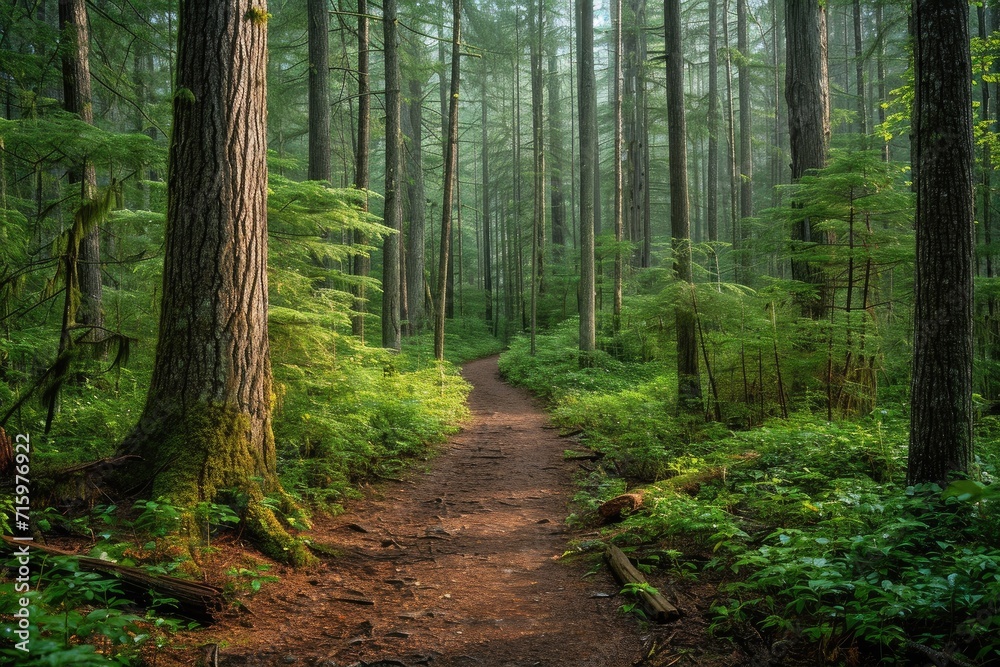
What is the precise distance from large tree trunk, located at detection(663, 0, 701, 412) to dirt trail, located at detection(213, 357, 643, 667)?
135 inches

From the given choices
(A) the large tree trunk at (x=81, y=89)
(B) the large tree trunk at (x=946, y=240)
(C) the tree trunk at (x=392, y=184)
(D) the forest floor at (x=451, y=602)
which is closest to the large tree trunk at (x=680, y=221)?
(D) the forest floor at (x=451, y=602)

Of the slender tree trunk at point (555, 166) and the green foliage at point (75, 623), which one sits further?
the slender tree trunk at point (555, 166)

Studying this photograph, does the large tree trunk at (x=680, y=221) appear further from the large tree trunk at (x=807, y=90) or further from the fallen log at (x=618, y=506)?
the fallen log at (x=618, y=506)

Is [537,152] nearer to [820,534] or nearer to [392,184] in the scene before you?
[392,184]

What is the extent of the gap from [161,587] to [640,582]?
3027 millimetres

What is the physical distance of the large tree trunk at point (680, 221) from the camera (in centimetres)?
911

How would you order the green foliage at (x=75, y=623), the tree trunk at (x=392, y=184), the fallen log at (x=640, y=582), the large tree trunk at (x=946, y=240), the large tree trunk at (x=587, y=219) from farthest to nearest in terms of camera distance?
the large tree trunk at (x=587, y=219) < the tree trunk at (x=392, y=184) < the large tree trunk at (x=946, y=240) < the fallen log at (x=640, y=582) < the green foliage at (x=75, y=623)

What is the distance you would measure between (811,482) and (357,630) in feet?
13.7

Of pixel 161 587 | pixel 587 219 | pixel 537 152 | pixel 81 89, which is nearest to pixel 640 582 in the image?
pixel 161 587

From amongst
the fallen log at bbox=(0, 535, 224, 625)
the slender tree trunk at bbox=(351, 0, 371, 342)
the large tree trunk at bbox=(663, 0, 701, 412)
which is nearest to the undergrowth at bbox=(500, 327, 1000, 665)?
the large tree trunk at bbox=(663, 0, 701, 412)

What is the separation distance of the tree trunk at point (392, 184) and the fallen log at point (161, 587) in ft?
29.9

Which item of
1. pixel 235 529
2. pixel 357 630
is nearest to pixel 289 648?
pixel 357 630

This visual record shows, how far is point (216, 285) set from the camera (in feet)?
14.8

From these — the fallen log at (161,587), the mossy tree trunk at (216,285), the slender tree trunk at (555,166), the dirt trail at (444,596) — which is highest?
the slender tree trunk at (555,166)
